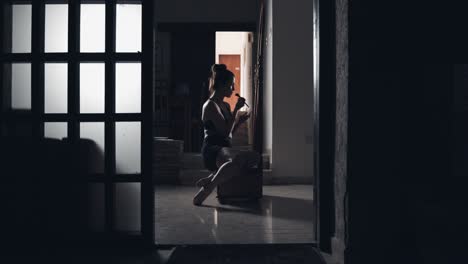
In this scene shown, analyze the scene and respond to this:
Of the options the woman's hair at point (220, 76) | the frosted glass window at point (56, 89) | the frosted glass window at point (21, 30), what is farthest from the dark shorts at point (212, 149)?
the frosted glass window at point (21, 30)

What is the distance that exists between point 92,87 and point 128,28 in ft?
1.25

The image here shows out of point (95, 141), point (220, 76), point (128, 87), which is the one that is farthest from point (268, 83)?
point (95, 141)

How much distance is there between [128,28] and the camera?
2.38 metres

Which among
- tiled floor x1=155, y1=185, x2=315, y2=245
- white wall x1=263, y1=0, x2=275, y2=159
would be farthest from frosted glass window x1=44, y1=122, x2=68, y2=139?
white wall x1=263, y1=0, x2=275, y2=159

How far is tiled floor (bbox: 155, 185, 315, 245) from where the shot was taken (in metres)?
2.60

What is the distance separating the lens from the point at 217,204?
3.91 meters

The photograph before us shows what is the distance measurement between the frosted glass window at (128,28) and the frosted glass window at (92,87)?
167 millimetres
